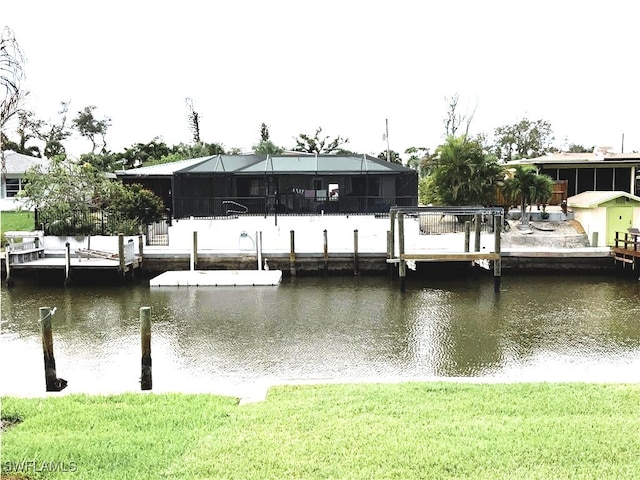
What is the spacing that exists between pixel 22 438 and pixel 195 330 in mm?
9592

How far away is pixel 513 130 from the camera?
6438 cm

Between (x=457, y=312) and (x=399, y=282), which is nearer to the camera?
(x=457, y=312)

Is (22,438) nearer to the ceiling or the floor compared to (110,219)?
nearer to the floor

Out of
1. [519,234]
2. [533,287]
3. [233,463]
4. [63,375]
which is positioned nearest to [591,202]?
[519,234]

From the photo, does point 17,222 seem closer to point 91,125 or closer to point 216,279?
point 216,279

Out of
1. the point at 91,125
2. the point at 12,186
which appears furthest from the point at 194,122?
the point at 12,186

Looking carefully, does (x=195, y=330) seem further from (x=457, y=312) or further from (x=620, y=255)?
(x=620, y=255)

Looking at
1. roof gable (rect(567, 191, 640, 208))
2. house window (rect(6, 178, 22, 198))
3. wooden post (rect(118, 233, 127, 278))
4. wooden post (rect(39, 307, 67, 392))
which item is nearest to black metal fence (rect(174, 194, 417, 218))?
wooden post (rect(118, 233, 127, 278))

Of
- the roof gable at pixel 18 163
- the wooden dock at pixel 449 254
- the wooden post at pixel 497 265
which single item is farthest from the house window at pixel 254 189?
the roof gable at pixel 18 163

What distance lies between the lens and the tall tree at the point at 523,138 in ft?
208

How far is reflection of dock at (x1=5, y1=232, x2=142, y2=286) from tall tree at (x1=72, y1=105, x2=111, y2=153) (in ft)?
129

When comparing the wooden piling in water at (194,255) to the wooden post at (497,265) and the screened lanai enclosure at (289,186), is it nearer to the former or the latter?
the screened lanai enclosure at (289,186)

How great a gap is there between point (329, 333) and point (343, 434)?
9.03 meters

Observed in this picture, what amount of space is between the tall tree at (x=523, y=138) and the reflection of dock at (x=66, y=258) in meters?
47.3
